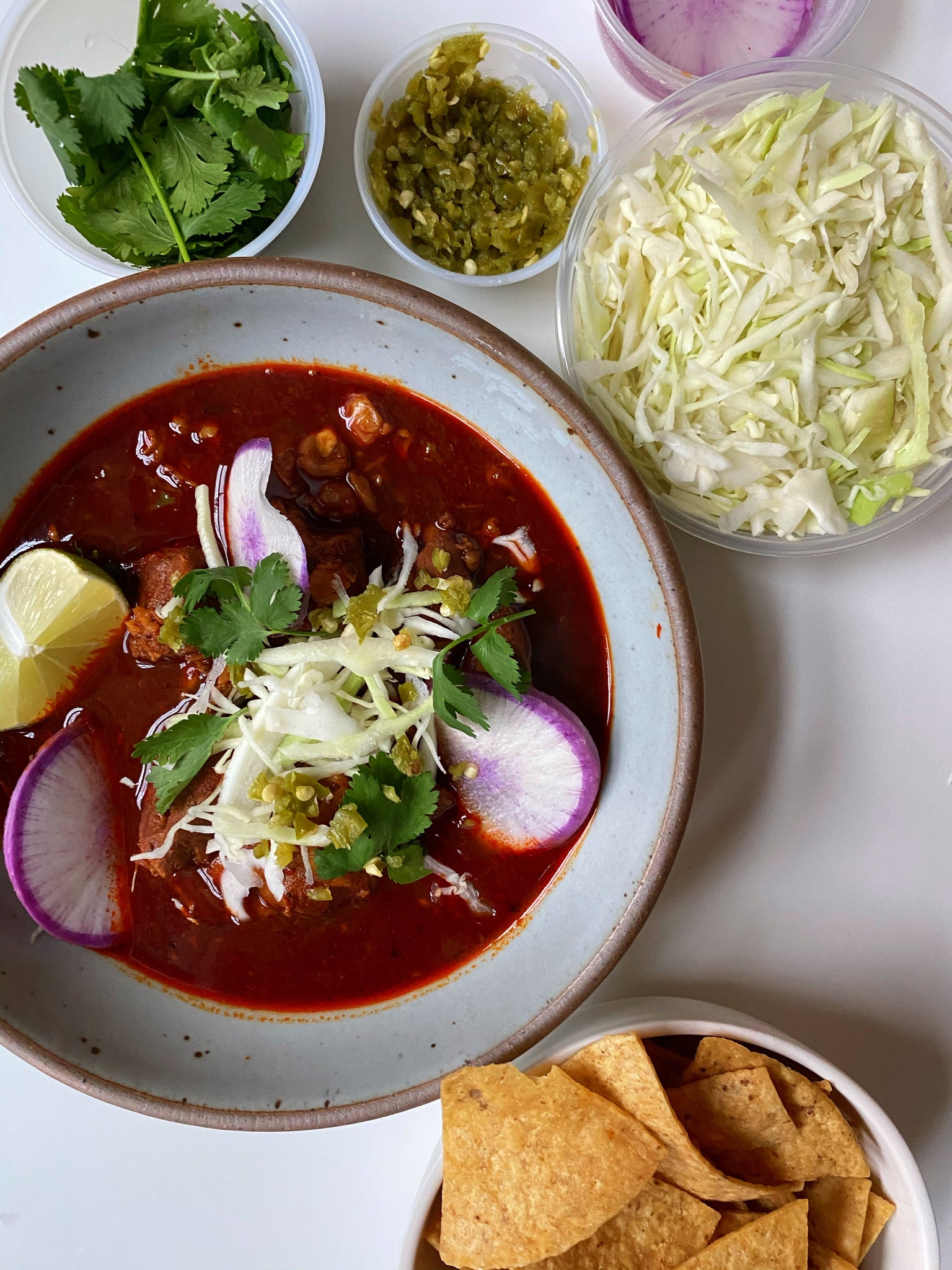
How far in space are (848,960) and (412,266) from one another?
5.89 ft

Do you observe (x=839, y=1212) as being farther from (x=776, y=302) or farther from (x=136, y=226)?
(x=136, y=226)

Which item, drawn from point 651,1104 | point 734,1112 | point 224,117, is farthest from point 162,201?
point 734,1112

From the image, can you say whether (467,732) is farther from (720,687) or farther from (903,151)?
(903,151)

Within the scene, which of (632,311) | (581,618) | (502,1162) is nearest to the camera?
(502,1162)

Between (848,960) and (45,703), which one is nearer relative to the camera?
(45,703)

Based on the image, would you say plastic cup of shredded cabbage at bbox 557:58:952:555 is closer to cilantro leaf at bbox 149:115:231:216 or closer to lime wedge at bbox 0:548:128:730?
cilantro leaf at bbox 149:115:231:216

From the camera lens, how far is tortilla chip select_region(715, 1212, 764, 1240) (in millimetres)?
1721

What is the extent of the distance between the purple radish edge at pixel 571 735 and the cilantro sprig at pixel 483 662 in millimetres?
55

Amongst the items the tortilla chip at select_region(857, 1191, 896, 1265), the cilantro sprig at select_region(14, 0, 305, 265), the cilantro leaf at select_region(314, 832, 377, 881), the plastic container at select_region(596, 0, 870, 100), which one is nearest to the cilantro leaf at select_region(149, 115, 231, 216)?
the cilantro sprig at select_region(14, 0, 305, 265)

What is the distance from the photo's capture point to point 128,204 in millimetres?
1768

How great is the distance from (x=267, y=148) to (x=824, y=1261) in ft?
7.68

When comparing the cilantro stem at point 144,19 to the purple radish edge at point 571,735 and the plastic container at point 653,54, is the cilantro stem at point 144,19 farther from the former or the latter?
the purple radish edge at point 571,735

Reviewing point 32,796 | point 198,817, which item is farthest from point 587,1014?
point 32,796

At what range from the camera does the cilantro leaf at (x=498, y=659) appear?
1.65 metres
